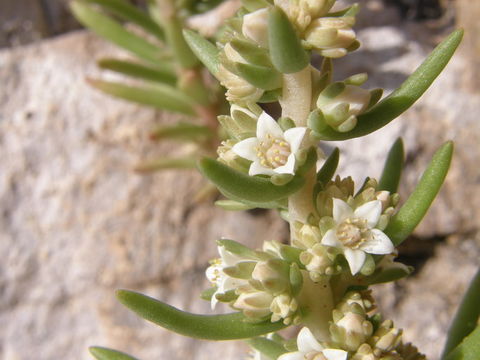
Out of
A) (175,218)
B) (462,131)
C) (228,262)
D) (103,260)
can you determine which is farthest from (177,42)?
(228,262)

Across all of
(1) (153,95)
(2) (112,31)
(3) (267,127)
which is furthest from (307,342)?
(2) (112,31)

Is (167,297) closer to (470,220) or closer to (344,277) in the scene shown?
(470,220)

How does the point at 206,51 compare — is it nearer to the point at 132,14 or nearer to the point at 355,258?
the point at 355,258

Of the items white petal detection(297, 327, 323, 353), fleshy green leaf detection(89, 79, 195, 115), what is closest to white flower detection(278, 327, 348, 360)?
white petal detection(297, 327, 323, 353)

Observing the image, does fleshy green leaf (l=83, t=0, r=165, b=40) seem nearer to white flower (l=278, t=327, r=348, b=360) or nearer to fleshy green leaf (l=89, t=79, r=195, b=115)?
fleshy green leaf (l=89, t=79, r=195, b=115)

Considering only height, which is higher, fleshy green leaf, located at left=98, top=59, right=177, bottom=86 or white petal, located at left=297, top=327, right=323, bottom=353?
white petal, located at left=297, top=327, right=323, bottom=353

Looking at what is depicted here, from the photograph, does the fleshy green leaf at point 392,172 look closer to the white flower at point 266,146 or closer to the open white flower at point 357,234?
the open white flower at point 357,234

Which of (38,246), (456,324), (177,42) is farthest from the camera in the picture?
(38,246)
